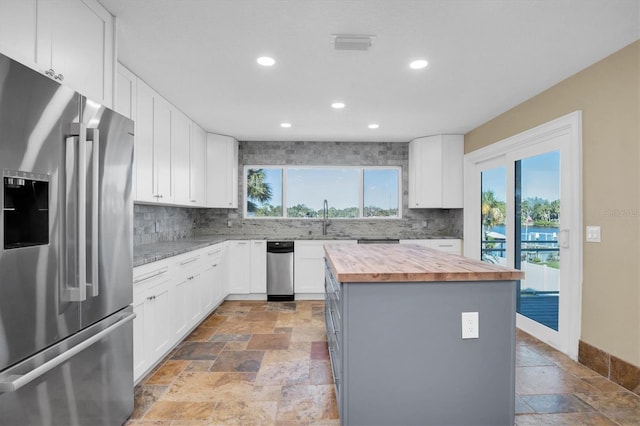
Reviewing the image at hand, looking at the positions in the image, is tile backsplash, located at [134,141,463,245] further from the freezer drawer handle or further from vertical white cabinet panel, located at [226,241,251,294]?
the freezer drawer handle

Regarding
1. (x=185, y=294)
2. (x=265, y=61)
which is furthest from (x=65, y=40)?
(x=185, y=294)

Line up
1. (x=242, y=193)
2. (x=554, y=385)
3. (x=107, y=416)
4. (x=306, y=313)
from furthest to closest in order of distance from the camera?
(x=242, y=193)
(x=306, y=313)
(x=554, y=385)
(x=107, y=416)

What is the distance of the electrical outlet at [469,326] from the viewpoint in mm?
1839

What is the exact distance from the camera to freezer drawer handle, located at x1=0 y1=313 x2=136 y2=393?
1185mm

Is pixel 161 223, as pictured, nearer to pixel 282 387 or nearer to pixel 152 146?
pixel 152 146

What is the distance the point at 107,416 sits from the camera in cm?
179

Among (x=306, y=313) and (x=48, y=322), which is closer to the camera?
(x=48, y=322)

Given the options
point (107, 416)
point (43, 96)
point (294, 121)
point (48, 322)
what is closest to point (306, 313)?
point (294, 121)

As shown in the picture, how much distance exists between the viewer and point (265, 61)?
104 inches

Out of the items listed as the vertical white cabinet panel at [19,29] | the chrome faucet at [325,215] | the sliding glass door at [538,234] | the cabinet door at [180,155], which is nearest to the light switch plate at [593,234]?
the sliding glass door at [538,234]

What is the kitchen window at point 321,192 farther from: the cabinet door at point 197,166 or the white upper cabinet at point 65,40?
the white upper cabinet at point 65,40

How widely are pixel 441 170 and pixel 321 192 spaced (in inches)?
73.8

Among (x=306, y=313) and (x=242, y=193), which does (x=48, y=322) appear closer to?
(x=306, y=313)

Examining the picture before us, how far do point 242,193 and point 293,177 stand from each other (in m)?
0.86
